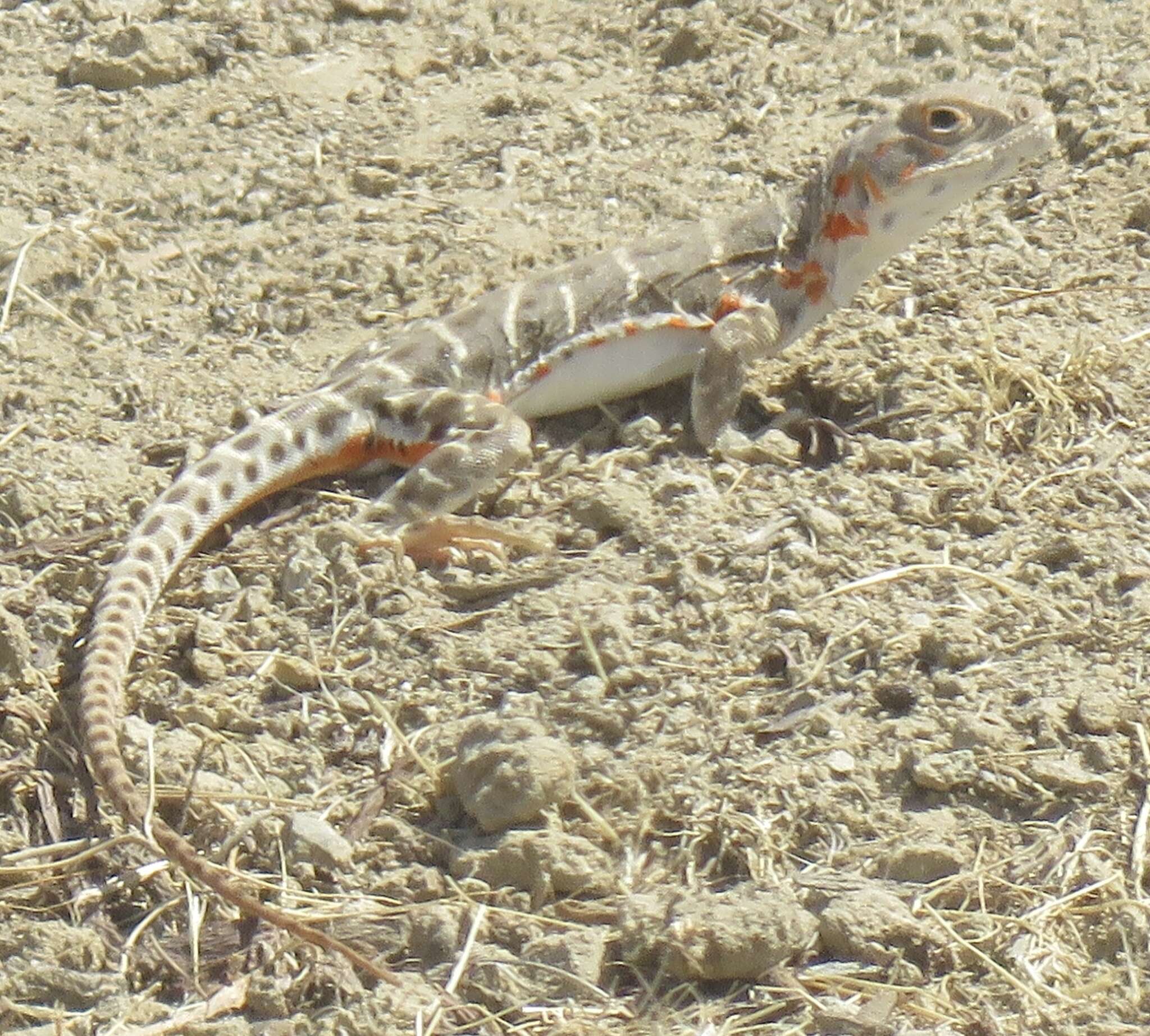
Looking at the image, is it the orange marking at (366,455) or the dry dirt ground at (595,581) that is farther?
the orange marking at (366,455)

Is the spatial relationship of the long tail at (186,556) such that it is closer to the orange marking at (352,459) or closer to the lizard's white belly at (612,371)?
the orange marking at (352,459)

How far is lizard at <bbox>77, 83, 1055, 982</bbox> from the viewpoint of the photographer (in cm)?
A: 573

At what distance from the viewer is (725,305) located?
21.1ft

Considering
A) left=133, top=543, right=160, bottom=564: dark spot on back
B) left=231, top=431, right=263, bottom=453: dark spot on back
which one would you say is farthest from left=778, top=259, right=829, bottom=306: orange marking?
left=133, top=543, right=160, bottom=564: dark spot on back

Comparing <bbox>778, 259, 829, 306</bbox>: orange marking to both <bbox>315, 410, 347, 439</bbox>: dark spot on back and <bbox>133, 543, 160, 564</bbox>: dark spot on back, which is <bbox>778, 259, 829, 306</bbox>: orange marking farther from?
<bbox>133, 543, 160, 564</bbox>: dark spot on back

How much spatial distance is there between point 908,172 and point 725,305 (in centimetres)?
74

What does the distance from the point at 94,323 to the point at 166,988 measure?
3.07 meters

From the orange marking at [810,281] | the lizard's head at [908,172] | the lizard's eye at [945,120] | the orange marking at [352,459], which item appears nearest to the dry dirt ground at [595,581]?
the orange marking at [352,459]

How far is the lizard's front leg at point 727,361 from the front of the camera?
6059 mm

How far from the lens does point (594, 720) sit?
478 centimetres

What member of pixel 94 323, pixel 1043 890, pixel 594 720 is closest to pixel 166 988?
pixel 594 720

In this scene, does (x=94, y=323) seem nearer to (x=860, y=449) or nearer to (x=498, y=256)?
(x=498, y=256)

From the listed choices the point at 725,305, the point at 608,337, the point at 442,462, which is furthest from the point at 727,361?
the point at 442,462

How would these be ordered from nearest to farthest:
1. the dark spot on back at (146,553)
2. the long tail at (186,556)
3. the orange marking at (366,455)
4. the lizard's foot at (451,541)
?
the long tail at (186,556)
the dark spot on back at (146,553)
the lizard's foot at (451,541)
the orange marking at (366,455)
